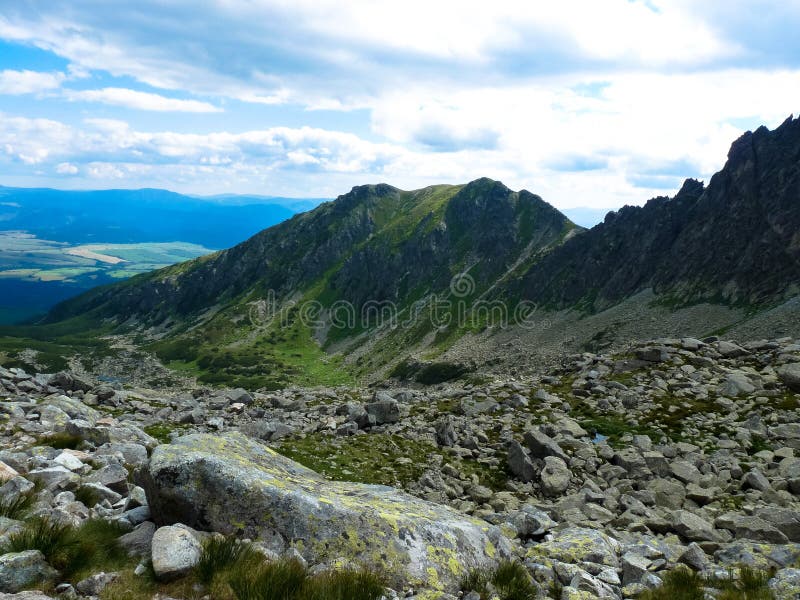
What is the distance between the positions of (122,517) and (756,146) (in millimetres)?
154281

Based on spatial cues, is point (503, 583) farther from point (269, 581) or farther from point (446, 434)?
point (446, 434)

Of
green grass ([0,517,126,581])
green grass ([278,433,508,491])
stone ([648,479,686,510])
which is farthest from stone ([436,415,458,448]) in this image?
green grass ([0,517,126,581])

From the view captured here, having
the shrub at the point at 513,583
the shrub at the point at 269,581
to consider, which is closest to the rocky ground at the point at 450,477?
the shrub at the point at 513,583

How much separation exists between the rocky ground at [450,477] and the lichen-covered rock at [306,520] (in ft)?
0.13

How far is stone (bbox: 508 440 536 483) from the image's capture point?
875 inches

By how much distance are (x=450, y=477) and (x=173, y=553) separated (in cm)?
1616

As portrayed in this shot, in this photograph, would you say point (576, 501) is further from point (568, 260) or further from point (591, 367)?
point (568, 260)

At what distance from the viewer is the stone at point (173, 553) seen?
780cm

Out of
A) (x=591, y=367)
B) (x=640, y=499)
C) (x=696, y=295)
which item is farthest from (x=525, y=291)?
(x=640, y=499)

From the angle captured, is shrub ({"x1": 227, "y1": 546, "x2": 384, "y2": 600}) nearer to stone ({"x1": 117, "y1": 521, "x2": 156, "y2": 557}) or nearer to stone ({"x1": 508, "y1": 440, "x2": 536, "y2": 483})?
stone ({"x1": 117, "y1": 521, "x2": 156, "y2": 557})

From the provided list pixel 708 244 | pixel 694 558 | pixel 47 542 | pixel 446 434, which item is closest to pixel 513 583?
pixel 694 558

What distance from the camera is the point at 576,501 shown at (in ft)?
60.0

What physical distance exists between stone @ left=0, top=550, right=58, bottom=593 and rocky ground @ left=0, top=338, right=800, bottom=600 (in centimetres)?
3

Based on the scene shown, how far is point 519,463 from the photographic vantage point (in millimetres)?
22875
